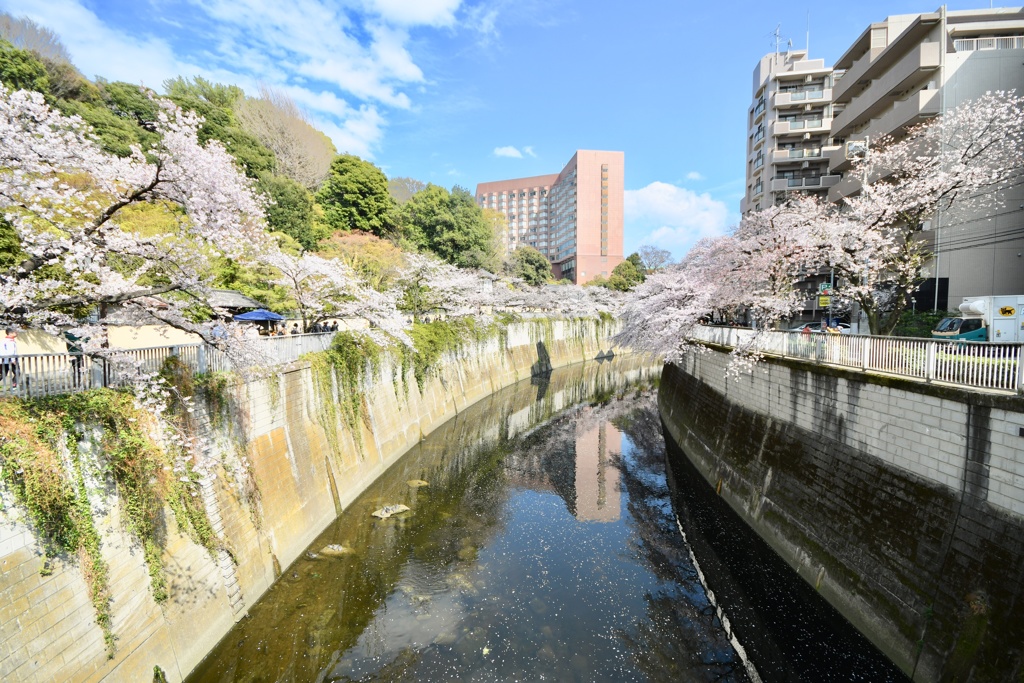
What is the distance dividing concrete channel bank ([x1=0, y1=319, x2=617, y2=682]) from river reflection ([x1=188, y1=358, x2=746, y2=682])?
82 cm

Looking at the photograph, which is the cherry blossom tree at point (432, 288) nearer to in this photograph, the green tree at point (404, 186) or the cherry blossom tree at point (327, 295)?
the cherry blossom tree at point (327, 295)

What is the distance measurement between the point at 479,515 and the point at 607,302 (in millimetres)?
58495

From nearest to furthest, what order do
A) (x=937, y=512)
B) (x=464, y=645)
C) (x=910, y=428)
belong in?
1. (x=937, y=512)
2. (x=910, y=428)
3. (x=464, y=645)

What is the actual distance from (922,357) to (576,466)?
15127 millimetres

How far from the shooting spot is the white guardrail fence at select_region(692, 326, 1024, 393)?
8039mm

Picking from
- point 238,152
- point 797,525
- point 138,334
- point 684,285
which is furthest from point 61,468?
point 238,152

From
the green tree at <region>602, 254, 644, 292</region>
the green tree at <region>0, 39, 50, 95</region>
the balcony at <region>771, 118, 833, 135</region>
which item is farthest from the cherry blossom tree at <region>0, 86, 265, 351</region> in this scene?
the green tree at <region>602, 254, 644, 292</region>

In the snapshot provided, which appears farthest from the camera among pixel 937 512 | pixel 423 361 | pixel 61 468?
pixel 423 361

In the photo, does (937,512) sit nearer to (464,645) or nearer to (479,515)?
(464,645)

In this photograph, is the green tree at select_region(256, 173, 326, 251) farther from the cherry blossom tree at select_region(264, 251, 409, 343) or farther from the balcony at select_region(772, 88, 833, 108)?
the balcony at select_region(772, 88, 833, 108)

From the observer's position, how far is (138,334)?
1897cm

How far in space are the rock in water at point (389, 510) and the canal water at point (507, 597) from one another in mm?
270

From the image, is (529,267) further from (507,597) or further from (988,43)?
(507,597)

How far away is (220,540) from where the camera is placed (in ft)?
34.5
